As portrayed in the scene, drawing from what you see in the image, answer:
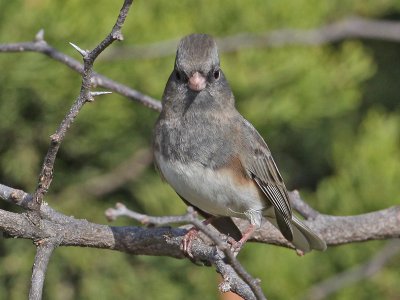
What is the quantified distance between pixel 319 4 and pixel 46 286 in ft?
5.85

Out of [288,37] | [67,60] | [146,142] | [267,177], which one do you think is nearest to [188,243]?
[267,177]

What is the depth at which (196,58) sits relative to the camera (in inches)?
99.4

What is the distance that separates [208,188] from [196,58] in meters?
0.39

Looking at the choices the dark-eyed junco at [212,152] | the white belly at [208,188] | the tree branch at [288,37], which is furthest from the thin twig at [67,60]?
the tree branch at [288,37]

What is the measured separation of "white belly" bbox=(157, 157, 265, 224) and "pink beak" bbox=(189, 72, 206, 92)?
0.23 metres

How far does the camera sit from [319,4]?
3947 millimetres

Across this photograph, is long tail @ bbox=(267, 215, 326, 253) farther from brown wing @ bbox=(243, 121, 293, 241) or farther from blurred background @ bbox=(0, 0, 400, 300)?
blurred background @ bbox=(0, 0, 400, 300)

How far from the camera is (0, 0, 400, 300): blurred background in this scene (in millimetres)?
3342

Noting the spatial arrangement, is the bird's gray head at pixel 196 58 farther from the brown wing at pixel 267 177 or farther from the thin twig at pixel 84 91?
the thin twig at pixel 84 91

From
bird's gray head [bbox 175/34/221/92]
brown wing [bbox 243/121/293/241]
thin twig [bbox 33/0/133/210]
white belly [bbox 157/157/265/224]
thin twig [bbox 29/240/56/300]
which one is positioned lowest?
thin twig [bbox 29/240/56/300]

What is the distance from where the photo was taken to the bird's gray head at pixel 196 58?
2529 mm

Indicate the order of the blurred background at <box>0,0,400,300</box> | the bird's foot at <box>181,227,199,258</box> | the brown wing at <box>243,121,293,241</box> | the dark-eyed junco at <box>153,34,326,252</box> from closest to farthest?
1. the bird's foot at <box>181,227,199,258</box>
2. the dark-eyed junco at <box>153,34,326,252</box>
3. the brown wing at <box>243,121,293,241</box>
4. the blurred background at <box>0,0,400,300</box>

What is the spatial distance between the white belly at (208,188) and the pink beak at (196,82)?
0.76 ft

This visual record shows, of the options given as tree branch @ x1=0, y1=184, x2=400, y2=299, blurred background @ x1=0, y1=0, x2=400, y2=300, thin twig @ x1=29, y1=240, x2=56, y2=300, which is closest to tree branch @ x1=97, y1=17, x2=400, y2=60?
blurred background @ x1=0, y1=0, x2=400, y2=300
